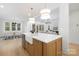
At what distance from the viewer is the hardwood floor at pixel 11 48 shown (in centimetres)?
179

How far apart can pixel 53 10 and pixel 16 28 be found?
76 cm

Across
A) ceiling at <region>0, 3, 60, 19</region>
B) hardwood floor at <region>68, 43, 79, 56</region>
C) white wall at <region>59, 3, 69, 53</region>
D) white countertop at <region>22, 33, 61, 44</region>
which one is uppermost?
ceiling at <region>0, 3, 60, 19</region>

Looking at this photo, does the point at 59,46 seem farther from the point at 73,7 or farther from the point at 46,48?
the point at 73,7

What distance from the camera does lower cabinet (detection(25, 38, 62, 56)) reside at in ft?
5.98

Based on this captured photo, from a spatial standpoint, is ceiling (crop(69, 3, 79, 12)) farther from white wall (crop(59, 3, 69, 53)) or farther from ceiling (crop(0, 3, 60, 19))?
ceiling (crop(0, 3, 60, 19))

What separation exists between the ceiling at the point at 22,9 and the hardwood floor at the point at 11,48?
1.56 feet

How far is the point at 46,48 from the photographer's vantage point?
5.97 ft

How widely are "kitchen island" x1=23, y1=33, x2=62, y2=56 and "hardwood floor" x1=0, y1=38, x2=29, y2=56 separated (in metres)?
0.11

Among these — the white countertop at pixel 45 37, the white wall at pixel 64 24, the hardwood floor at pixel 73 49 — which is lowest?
the hardwood floor at pixel 73 49

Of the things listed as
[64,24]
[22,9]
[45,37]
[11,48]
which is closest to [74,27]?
[64,24]

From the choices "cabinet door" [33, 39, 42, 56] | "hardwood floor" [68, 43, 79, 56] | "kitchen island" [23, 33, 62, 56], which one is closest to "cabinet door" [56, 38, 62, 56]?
"kitchen island" [23, 33, 62, 56]

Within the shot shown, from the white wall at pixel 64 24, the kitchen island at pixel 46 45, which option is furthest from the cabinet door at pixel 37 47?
the white wall at pixel 64 24

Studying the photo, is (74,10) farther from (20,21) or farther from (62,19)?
(20,21)

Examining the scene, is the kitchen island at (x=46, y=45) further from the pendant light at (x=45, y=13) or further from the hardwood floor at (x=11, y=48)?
the pendant light at (x=45, y=13)
